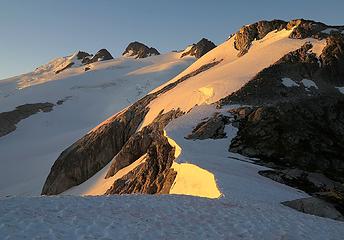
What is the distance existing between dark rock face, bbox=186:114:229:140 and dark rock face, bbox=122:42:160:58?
123540 mm

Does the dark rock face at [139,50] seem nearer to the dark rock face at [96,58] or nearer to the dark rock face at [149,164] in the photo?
the dark rock face at [96,58]

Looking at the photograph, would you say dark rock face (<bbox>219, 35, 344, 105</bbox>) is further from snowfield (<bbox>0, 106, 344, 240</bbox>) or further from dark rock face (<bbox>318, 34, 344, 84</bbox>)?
snowfield (<bbox>0, 106, 344, 240</bbox>)

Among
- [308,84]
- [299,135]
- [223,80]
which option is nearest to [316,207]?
[299,135]

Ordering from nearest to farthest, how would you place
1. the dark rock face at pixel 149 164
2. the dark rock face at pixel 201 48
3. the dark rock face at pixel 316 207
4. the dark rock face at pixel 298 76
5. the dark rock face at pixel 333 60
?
the dark rock face at pixel 316 207 < the dark rock face at pixel 149 164 < the dark rock face at pixel 298 76 < the dark rock face at pixel 333 60 < the dark rock face at pixel 201 48

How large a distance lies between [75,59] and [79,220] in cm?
16006

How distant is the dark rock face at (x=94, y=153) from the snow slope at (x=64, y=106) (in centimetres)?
392

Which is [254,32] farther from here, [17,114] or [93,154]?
[17,114]

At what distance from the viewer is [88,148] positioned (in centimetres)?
4153

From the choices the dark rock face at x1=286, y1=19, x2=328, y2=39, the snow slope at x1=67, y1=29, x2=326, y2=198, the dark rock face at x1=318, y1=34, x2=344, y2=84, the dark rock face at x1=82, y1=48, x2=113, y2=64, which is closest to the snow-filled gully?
the snow slope at x1=67, y1=29, x2=326, y2=198

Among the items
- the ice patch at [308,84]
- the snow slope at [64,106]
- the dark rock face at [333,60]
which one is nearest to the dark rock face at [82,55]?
the snow slope at [64,106]

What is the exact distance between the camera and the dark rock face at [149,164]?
23.5 m

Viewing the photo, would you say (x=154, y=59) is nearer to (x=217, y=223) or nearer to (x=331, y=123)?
(x=331, y=123)

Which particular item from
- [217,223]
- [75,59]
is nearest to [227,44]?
[217,223]

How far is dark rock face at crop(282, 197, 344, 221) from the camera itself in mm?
14816
